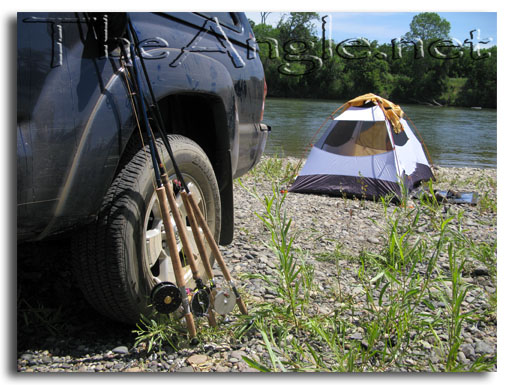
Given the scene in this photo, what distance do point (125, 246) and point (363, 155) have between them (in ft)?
15.6

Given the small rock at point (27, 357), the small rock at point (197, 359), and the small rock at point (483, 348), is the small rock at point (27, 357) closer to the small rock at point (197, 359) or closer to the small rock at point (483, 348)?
the small rock at point (197, 359)

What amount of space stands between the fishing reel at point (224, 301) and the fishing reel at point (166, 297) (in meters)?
0.19

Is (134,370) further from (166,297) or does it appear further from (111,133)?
(111,133)

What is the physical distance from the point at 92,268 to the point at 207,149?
1045mm

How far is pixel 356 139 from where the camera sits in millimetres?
6391

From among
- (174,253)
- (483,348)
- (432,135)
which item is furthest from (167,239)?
(432,135)

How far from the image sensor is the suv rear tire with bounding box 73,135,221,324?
6.53 ft

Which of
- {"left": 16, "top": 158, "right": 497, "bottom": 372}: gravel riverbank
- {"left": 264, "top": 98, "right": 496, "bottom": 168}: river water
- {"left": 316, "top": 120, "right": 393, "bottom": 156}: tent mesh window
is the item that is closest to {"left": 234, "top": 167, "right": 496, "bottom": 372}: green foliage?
{"left": 16, "top": 158, "right": 497, "bottom": 372}: gravel riverbank

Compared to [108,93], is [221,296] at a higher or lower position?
lower

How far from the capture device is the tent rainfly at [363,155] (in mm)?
6176

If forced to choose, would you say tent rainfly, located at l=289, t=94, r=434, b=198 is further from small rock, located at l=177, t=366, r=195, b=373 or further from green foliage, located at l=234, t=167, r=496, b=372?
small rock, located at l=177, t=366, r=195, b=373

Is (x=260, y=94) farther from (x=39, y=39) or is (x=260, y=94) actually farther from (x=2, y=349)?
(x=2, y=349)

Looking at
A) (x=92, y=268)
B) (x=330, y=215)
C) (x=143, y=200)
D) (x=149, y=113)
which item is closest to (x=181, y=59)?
(x=149, y=113)

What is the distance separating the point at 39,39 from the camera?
166 cm
